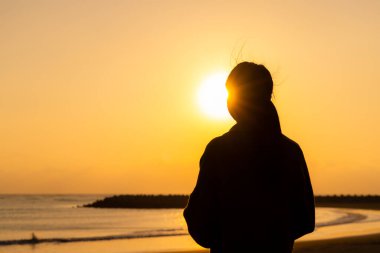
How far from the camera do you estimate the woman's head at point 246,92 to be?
8.30 feet

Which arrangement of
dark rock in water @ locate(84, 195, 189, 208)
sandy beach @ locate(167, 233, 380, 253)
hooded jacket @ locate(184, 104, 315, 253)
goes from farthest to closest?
dark rock in water @ locate(84, 195, 189, 208) < sandy beach @ locate(167, 233, 380, 253) < hooded jacket @ locate(184, 104, 315, 253)

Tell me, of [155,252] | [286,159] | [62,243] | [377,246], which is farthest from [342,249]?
[286,159]

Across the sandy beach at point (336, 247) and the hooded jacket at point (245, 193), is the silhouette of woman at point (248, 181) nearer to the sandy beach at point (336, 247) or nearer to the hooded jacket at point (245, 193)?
the hooded jacket at point (245, 193)

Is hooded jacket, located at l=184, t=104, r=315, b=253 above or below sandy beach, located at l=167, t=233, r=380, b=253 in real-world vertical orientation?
above

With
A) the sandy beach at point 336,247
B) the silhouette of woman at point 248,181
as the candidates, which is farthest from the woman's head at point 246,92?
the sandy beach at point 336,247

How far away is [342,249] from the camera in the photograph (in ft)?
62.4

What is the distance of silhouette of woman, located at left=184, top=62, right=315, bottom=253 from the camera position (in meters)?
2.46

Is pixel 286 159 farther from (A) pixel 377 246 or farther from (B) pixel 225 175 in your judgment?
(A) pixel 377 246

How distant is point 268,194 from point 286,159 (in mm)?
154

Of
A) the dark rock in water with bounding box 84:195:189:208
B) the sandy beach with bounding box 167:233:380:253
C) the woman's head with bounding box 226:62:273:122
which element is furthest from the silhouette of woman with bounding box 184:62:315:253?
the dark rock in water with bounding box 84:195:189:208

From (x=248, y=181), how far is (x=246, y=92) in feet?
1.09

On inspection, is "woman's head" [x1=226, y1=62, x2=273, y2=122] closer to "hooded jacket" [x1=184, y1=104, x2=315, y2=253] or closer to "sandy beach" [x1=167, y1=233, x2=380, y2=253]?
"hooded jacket" [x1=184, y1=104, x2=315, y2=253]

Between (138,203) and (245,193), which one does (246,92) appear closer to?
(245,193)

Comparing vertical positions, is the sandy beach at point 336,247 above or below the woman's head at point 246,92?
below
